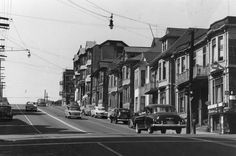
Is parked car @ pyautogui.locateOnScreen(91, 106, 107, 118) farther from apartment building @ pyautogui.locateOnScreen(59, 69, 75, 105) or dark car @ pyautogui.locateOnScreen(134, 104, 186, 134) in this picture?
apartment building @ pyautogui.locateOnScreen(59, 69, 75, 105)

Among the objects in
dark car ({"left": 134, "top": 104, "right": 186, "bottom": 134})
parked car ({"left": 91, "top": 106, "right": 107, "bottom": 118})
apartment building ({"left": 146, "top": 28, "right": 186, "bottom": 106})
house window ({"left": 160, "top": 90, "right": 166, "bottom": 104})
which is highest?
apartment building ({"left": 146, "top": 28, "right": 186, "bottom": 106})

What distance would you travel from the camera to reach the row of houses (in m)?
38.4

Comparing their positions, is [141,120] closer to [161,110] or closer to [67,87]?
[161,110]

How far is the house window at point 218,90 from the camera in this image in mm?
40062

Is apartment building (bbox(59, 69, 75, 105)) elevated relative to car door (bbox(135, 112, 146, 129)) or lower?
elevated

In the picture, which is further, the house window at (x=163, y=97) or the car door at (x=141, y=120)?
the house window at (x=163, y=97)

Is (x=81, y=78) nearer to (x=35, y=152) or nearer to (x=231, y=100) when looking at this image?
(x=231, y=100)

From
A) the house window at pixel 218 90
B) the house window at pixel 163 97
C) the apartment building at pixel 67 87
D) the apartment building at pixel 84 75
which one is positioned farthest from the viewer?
the apartment building at pixel 67 87

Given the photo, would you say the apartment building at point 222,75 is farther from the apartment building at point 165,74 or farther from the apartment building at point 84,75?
the apartment building at point 84,75

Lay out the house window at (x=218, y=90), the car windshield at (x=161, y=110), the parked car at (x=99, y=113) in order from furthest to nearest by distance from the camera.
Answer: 1. the parked car at (x=99, y=113)
2. the house window at (x=218, y=90)
3. the car windshield at (x=161, y=110)

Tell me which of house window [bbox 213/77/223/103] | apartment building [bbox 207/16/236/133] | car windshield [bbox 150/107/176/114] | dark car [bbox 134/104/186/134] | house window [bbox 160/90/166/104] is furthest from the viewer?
house window [bbox 160/90/166/104]

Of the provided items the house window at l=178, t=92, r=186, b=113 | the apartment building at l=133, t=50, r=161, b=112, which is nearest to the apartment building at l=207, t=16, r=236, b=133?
the house window at l=178, t=92, r=186, b=113

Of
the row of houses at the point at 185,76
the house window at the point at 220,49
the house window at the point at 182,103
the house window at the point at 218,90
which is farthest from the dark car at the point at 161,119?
the house window at the point at 182,103

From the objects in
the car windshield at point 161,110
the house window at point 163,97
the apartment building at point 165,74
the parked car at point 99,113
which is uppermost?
the apartment building at point 165,74
